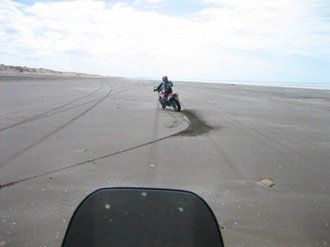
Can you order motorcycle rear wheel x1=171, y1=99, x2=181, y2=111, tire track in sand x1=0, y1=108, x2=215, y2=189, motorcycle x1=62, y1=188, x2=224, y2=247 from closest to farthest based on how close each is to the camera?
motorcycle x1=62, y1=188, x2=224, y2=247
tire track in sand x1=0, y1=108, x2=215, y2=189
motorcycle rear wheel x1=171, y1=99, x2=181, y2=111

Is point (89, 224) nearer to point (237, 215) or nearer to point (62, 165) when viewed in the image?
point (237, 215)

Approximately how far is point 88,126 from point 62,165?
19.4ft

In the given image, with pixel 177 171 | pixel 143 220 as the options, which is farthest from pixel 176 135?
pixel 143 220

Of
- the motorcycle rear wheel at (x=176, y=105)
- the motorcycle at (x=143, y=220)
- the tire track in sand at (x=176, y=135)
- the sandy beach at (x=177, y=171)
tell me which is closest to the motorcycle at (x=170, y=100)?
the motorcycle rear wheel at (x=176, y=105)

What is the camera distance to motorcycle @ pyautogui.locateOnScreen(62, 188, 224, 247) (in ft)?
7.39

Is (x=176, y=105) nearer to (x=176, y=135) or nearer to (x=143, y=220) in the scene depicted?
(x=176, y=135)

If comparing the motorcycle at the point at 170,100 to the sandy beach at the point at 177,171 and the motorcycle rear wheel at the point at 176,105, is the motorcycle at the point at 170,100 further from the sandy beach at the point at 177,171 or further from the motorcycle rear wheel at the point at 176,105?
the sandy beach at the point at 177,171

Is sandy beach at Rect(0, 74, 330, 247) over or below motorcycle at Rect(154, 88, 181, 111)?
below

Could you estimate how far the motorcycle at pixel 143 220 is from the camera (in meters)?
2.25

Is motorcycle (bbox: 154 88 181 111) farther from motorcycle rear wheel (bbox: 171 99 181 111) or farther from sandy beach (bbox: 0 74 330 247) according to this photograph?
sandy beach (bbox: 0 74 330 247)

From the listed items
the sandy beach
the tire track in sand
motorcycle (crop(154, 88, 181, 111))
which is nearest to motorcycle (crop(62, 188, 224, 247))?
the sandy beach

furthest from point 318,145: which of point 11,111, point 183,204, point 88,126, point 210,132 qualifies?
point 11,111

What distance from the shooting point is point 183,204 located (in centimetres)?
233

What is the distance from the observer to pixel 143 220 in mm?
2277
